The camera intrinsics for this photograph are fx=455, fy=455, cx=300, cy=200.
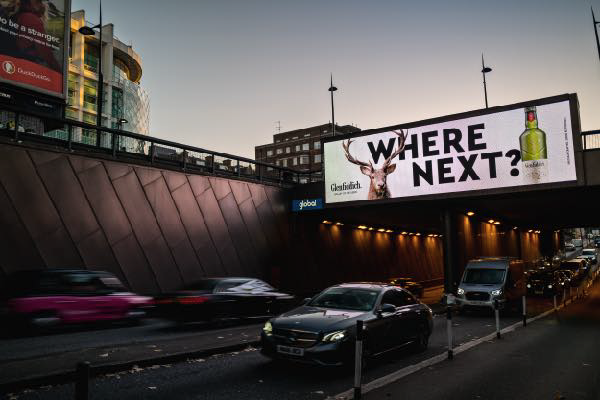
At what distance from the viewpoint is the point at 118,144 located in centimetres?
1917

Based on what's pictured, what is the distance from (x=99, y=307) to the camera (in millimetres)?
12992

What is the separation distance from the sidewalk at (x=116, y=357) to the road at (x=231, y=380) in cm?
19

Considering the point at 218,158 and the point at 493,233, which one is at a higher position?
the point at 218,158

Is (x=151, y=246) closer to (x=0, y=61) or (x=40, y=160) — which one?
(x=40, y=160)

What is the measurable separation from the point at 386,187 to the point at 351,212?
4203 millimetres

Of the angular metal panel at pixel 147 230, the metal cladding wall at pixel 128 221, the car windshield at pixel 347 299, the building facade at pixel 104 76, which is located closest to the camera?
the car windshield at pixel 347 299

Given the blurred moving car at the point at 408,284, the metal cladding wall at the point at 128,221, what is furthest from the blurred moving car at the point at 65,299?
the blurred moving car at the point at 408,284

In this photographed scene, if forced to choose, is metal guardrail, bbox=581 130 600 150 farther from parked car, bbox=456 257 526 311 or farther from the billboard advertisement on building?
the billboard advertisement on building

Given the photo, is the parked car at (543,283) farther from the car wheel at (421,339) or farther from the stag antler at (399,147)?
the car wheel at (421,339)

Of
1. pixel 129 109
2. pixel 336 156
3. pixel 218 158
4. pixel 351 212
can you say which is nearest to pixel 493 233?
pixel 351 212

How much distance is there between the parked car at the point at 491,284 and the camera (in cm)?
1770

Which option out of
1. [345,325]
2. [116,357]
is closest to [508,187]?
[345,325]

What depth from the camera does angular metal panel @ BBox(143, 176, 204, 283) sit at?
19625 millimetres

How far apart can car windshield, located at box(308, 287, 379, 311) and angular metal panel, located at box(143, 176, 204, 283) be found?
36.6 feet
